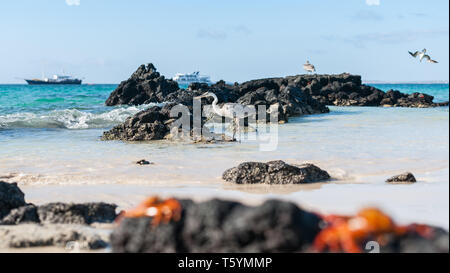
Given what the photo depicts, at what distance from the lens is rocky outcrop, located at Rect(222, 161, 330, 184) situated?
7.34 metres

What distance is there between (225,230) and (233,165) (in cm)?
672

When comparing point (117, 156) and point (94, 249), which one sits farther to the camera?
point (117, 156)

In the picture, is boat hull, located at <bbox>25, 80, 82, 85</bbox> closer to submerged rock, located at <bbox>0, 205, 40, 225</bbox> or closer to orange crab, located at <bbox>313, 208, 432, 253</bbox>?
submerged rock, located at <bbox>0, 205, 40, 225</bbox>

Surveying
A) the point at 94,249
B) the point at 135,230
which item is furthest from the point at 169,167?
the point at 135,230

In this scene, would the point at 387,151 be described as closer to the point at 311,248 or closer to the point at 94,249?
the point at 94,249

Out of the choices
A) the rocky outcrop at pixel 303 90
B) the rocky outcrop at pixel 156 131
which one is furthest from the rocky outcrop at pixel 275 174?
the rocky outcrop at pixel 303 90

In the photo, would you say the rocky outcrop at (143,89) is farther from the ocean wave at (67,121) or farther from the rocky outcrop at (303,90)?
the ocean wave at (67,121)

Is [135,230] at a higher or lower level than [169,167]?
higher

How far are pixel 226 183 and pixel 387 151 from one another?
4.75m

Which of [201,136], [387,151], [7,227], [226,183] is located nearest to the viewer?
[7,227]

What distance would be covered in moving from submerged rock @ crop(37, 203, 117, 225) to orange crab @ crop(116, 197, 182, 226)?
2367mm

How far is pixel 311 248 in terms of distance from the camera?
2.67 metres

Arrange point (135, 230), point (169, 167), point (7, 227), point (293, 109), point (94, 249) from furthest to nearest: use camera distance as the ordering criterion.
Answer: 1. point (293, 109)
2. point (169, 167)
3. point (7, 227)
4. point (94, 249)
5. point (135, 230)

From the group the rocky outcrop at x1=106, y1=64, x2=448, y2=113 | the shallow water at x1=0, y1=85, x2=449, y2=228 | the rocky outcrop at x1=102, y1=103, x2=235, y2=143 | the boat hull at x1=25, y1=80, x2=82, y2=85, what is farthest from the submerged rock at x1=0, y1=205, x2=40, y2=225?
the boat hull at x1=25, y1=80, x2=82, y2=85
